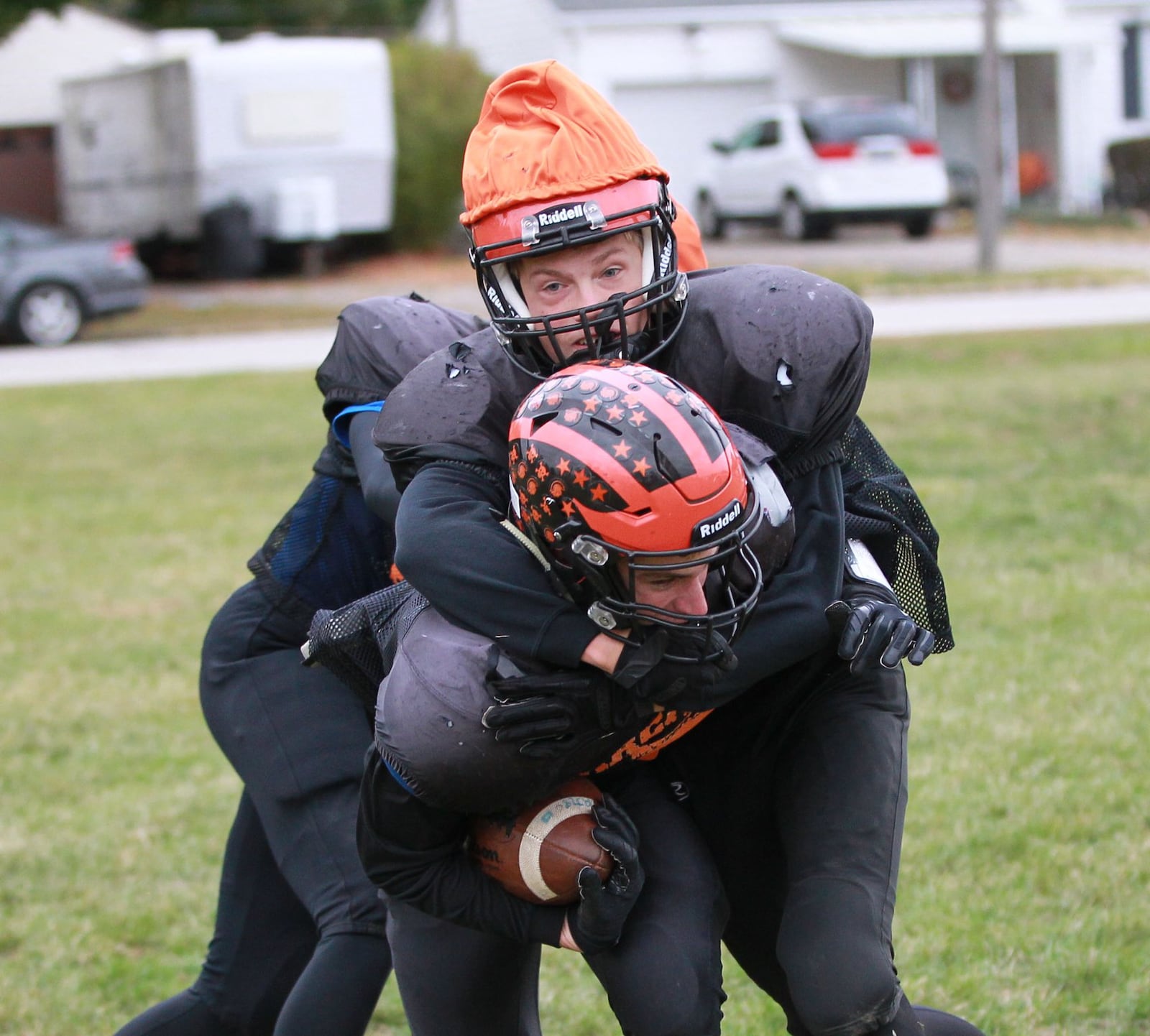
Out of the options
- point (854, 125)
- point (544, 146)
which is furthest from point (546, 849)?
point (854, 125)

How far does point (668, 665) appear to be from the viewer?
8.18ft

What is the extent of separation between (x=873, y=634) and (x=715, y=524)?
1.32 feet

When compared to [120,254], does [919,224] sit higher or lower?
lower

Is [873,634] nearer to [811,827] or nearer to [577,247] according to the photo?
[811,827]

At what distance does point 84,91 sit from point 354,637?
26.6 meters

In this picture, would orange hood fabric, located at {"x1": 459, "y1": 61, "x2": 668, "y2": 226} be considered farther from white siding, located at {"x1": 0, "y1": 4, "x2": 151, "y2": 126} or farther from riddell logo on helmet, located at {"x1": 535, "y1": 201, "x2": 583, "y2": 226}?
white siding, located at {"x1": 0, "y1": 4, "x2": 151, "y2": 126}

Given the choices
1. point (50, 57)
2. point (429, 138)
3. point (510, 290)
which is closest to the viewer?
point (510, 290)

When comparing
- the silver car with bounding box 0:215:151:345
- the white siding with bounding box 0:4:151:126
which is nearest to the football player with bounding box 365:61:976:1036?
the silver car with bounding box 0:215:151:345

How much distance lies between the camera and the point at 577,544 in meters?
2.42

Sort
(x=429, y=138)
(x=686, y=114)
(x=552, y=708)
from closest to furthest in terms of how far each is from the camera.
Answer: (x=552, y=708) < (x=429, y=138) < (x=686, y=114)

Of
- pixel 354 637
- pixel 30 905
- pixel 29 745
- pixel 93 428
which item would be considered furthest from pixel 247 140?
pixel 354 637

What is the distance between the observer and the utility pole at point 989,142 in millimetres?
19359

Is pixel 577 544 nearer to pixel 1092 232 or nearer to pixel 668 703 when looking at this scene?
pixel 668 703

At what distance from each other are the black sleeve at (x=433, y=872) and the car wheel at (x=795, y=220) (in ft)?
78.6
